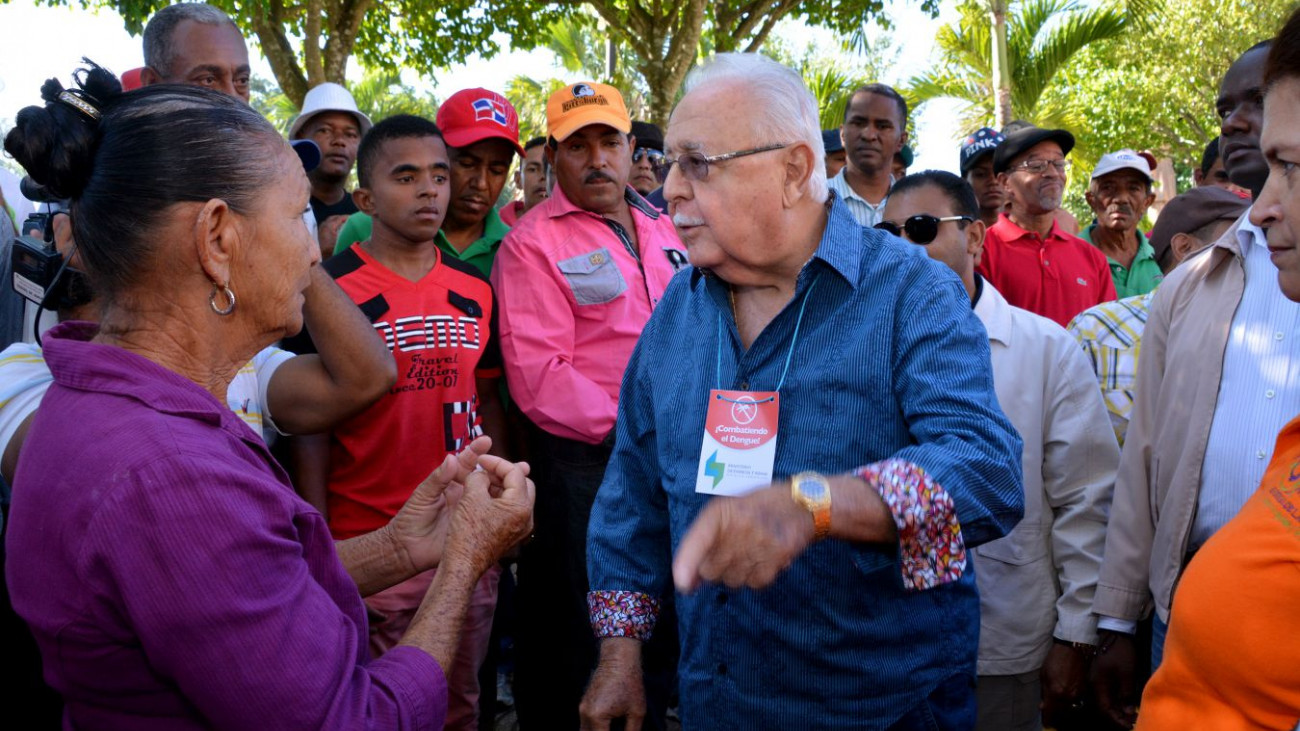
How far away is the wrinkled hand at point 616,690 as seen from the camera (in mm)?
2354

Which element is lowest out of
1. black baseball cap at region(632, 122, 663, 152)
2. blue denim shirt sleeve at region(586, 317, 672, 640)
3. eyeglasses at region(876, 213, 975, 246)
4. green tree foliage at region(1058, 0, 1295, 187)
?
blue denim shirt sleeve at region(586, 317, 672, 640)

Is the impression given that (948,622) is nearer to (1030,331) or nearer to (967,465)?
(967,465)

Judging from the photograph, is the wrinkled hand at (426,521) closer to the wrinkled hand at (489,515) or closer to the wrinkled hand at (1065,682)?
the wrinkled hand at (489,515)

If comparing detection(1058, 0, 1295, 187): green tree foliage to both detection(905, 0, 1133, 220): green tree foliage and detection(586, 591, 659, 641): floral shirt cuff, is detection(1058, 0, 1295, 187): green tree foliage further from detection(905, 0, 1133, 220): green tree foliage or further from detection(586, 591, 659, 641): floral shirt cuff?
detection(586, 591, 659, 641): floral shirt cuff

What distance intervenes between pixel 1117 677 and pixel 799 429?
58.1 inches

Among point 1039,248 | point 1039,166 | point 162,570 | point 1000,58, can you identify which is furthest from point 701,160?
point 1000,58

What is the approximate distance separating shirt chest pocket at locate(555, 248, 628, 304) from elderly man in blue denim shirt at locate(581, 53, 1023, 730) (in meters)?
1.63

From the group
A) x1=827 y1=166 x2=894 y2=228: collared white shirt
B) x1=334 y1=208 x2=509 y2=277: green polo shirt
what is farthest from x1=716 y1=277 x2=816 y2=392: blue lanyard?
x1=827 y1=166 x2=894 y2=228: collared white shirt

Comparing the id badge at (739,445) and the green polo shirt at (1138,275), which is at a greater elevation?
the id badge at (739,445)

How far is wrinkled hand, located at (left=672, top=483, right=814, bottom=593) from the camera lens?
1671mm

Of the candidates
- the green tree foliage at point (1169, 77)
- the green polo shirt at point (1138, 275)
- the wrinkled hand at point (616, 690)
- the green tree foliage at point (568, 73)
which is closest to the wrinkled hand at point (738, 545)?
the wrinkled hand at point (616, 690)

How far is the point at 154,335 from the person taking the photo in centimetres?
178

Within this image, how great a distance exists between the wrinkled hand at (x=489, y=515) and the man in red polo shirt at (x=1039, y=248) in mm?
3783

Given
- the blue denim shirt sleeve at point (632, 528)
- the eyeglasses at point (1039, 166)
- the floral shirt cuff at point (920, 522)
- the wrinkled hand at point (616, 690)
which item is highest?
the eyeglasses at point (1039, 166)
